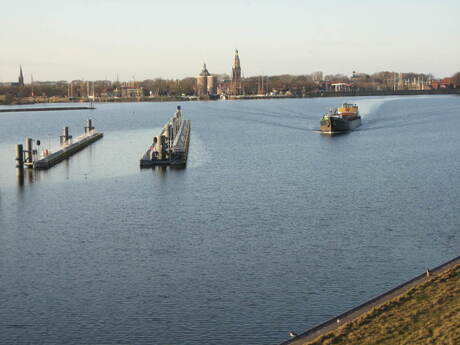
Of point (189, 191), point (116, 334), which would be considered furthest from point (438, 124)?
point (116, 334)

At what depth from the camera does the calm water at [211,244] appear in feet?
45.2

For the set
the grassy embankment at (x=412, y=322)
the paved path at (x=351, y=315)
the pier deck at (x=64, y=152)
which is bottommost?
the paved path at (x=351, y=315)

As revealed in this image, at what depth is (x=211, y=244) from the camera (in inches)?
762

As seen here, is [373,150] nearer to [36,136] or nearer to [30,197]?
[30,197]

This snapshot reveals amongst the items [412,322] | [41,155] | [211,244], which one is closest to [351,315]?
[412,322]

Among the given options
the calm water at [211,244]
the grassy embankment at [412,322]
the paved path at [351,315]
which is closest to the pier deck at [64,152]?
the calm water at [211,244]

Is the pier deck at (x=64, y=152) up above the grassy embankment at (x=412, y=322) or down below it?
above

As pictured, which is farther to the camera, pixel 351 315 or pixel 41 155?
pixel 41 155

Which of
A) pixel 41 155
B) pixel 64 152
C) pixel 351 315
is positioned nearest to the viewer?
pixel 351 315

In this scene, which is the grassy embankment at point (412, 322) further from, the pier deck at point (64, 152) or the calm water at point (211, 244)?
the pier deck at point (64, 152)

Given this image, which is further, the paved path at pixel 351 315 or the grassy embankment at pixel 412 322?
the paved path at pixel 351 315

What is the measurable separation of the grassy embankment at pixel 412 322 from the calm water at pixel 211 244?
62.1 inches

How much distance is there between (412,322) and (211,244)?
843 cm

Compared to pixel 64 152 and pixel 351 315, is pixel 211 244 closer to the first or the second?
pixel 351 315
